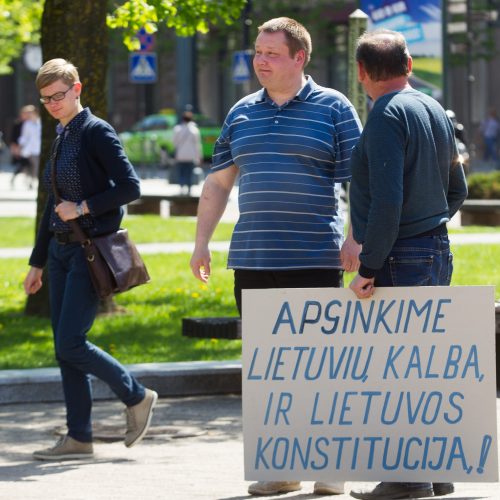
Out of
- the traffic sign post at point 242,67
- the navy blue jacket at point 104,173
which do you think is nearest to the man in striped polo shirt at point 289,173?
the navy blue jacket at point 104,173

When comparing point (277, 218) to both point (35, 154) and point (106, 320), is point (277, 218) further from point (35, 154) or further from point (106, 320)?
point (35, 154)

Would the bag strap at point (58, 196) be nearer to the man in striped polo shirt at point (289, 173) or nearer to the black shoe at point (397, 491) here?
the man in striped polo shirt at point (289, 173)

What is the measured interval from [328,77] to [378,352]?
46799mm

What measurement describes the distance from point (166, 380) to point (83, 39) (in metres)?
3.33

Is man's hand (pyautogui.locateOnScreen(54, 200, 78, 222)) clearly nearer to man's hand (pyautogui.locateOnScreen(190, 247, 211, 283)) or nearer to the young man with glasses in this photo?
the young man with glasses

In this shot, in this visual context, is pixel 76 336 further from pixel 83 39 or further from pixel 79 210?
pixel 83 39

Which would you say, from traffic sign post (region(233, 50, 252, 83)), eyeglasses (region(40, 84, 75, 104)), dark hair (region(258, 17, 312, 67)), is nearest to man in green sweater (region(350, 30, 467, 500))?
dark hair (region(258, 17, 312, 67))

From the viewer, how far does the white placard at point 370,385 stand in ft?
19.1

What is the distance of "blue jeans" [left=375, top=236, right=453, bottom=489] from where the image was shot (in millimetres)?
5863

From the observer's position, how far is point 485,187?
21.7m

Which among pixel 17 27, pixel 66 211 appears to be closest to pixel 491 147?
pixel 17 27

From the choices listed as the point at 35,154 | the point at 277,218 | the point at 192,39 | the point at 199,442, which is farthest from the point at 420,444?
the point at 192,39

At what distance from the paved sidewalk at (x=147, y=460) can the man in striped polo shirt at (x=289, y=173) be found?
459 mm

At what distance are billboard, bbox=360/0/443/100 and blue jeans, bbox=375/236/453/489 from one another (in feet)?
33.3
